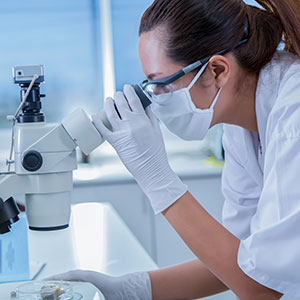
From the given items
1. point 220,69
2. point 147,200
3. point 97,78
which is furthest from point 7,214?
point 97,78

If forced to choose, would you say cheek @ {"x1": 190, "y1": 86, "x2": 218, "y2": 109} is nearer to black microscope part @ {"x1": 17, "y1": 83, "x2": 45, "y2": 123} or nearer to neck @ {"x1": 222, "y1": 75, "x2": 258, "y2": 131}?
neck @ {"x1": 222, "y1": 75, "x2": 258, "y2": 131}

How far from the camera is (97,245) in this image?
172cm

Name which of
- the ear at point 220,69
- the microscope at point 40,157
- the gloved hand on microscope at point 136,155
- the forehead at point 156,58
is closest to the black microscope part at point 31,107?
the microscope at point 40,157

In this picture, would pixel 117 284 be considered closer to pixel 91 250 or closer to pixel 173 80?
pixel 91 250

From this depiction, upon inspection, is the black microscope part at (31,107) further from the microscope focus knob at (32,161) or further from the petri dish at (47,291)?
the petri dish at (47,291)

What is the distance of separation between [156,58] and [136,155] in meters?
0.26

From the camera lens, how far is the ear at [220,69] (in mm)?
1246

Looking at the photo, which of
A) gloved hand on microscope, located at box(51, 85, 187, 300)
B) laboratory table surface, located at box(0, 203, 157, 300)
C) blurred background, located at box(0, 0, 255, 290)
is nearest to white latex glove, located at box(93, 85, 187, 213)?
gloved hand on microscope, located at box(51, 85, 187, 300)

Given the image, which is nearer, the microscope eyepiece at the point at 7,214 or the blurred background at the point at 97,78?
the microscope eyepiece at the point at 7,214

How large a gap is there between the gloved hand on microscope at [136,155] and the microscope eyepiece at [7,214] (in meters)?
0.20

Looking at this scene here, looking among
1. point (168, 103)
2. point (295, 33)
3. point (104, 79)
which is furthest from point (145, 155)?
point (104, 79)

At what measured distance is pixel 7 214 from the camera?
104 centimetres

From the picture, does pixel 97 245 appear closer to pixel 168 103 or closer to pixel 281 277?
pixel 168 103

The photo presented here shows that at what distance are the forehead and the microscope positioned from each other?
11.8 inches
